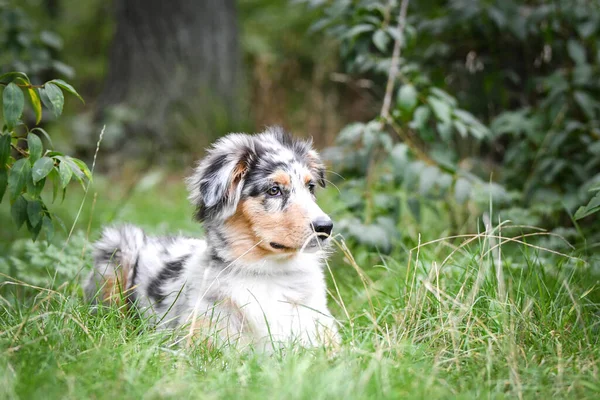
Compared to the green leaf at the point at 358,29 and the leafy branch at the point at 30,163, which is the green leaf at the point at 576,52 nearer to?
the green leaf at the point at 358,29

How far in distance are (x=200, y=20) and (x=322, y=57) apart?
3970 mm

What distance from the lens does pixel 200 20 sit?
9898 millimetres

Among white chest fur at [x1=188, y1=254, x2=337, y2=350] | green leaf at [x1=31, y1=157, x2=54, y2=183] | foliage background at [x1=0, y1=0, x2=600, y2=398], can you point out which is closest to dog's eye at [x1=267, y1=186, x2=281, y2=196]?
white chest fur at [x1=188, y1=254, x2=337, y2=350]

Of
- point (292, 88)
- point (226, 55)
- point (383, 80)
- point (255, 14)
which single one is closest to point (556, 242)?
point (383, 80)

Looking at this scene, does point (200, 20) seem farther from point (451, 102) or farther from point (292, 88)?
point (451, 102)

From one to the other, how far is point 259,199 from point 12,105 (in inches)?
52.5

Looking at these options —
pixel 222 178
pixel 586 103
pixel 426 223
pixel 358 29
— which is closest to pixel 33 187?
pixel 222 178

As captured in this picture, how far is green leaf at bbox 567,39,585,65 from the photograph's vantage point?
534 cm

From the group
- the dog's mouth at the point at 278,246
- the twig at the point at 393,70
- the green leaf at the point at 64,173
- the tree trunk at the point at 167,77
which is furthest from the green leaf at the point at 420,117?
the tree trunk at the point at 167,77

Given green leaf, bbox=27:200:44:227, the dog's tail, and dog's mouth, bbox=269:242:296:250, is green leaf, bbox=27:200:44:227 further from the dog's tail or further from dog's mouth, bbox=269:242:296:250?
dog's mouth, bbox=269:242:296:250

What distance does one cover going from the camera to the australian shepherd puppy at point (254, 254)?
11.6 ft

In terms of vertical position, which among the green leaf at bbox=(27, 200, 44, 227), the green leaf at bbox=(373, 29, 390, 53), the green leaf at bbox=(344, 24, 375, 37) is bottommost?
the green leaf at bbox=(27, 200, 44, 227)

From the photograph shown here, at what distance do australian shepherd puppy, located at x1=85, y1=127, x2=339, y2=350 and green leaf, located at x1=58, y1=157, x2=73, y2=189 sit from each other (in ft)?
2.42

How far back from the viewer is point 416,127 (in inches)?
185
